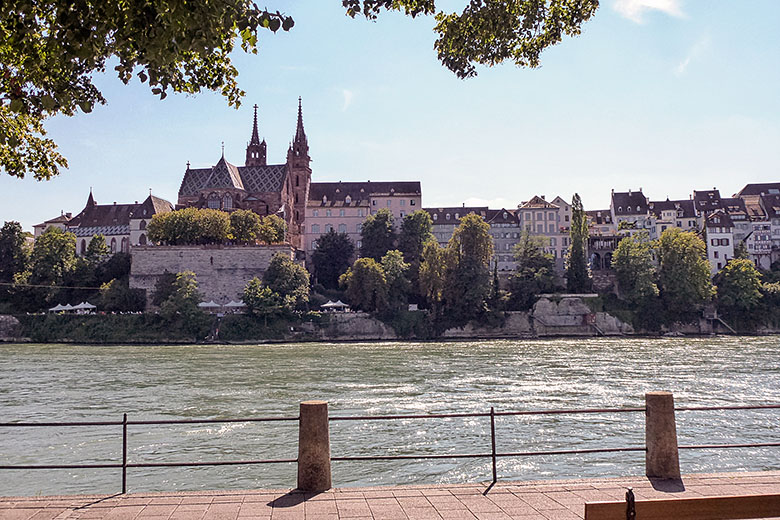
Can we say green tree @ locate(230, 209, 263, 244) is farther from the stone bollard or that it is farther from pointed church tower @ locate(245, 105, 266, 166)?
the stone bollard

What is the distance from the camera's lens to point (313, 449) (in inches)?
297

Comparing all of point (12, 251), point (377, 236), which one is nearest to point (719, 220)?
point (377, 236)

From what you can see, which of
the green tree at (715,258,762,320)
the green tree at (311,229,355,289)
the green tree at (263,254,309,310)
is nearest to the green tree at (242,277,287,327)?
the green tree at (263,254,309,310)

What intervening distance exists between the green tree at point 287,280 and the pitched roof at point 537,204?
116 feet

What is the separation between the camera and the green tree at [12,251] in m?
79.8

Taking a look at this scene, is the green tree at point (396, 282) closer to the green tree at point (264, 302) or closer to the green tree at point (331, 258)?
the green tree at point (264, 302)

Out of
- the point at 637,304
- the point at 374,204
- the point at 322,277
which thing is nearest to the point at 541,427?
the point at 637,304

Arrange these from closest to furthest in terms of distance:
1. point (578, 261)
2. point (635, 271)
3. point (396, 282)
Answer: point (635, 271), point (396, 282), point (578, 261)

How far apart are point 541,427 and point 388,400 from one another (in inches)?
242

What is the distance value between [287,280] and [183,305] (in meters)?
10.7

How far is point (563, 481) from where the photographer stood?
7500mm

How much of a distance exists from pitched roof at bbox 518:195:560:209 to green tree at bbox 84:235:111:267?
55.3m

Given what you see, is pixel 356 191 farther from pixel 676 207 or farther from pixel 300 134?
pixel 676 207

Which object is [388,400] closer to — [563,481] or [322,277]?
[563,481]
